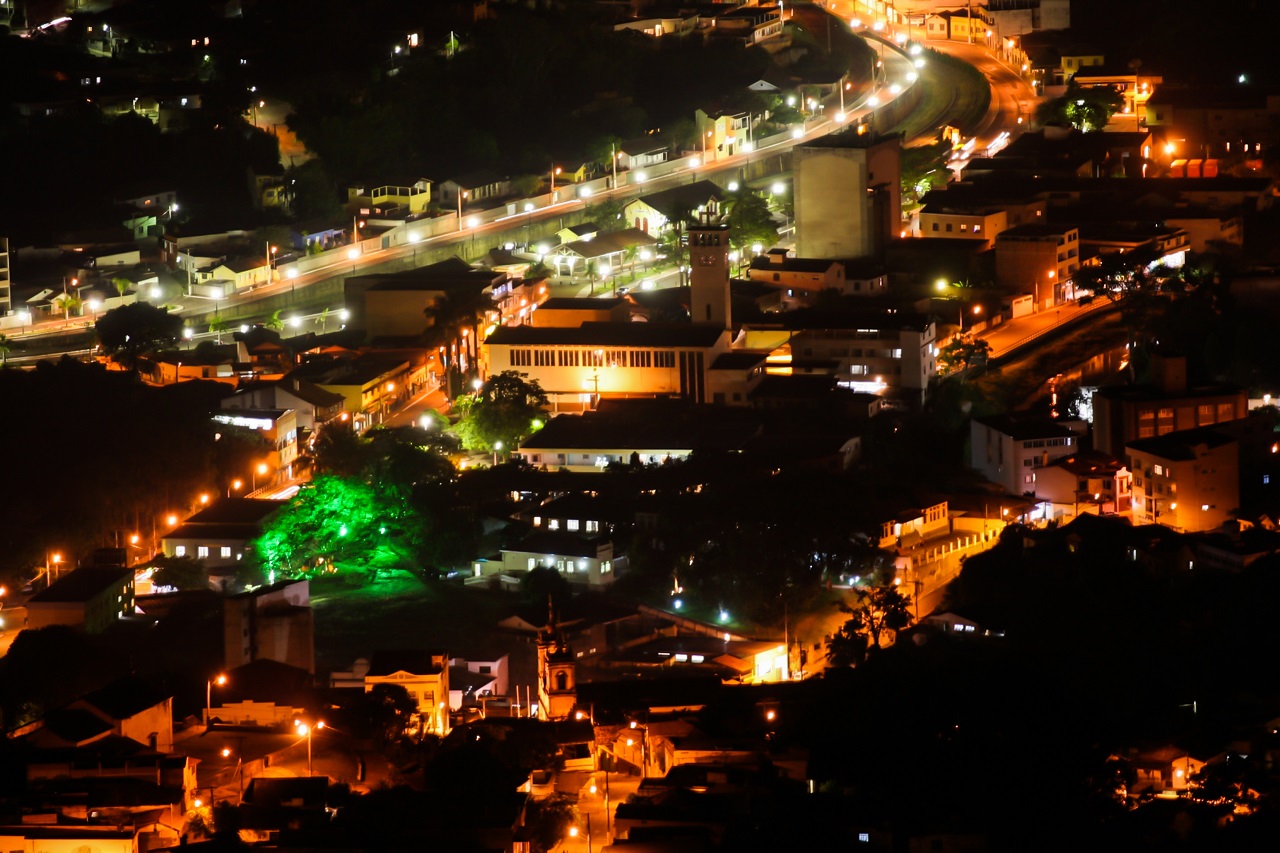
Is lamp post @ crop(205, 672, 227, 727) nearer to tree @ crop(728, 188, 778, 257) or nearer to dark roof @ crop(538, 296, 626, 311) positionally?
dark roof @ crop(538, 296, 626, 311)

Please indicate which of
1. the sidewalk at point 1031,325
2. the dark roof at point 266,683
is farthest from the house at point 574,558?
the sidewalk at point 1031,325

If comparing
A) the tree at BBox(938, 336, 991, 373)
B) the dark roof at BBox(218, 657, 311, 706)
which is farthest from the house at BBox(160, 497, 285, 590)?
the tree at BBox(938, 336, 991, 373)

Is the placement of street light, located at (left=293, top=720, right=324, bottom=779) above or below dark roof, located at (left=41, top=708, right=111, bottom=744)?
below

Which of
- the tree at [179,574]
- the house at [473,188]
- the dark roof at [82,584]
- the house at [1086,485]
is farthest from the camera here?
the house at [473,188]

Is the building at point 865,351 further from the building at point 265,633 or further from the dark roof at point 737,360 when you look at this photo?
the building at point 265,633

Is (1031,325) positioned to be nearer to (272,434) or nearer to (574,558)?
(272,434)

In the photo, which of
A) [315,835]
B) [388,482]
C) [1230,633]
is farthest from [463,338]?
[315,835]

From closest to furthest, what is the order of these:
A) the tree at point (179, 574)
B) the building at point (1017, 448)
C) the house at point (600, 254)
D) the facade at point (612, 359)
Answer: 1. the tree at point (179, 574)
2. the building at point (1017, 448)
3. the facade at point (612, 359)
4. the house at point (600, 254)
